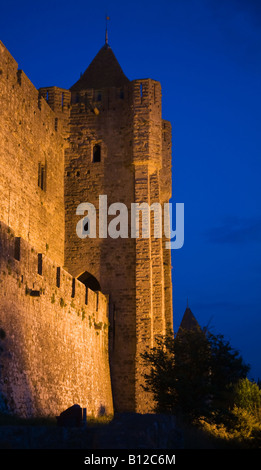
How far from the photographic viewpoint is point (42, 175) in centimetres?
2212

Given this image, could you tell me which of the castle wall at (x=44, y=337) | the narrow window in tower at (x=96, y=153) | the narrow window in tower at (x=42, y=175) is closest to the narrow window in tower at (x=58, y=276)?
the castle wall at (x=44, y=337)

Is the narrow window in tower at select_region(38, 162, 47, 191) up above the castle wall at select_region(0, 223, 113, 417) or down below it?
above

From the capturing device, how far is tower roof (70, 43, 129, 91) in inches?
1017

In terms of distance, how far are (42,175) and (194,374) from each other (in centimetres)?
1012

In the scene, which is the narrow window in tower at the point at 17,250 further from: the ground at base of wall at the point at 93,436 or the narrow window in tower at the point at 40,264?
the ground at base of wall at the point at 93,436

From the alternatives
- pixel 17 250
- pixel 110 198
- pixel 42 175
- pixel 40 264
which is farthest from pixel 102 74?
pixel 17 250

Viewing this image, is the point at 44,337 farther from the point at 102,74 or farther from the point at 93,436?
the point at 102,74

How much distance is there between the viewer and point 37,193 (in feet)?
68.6

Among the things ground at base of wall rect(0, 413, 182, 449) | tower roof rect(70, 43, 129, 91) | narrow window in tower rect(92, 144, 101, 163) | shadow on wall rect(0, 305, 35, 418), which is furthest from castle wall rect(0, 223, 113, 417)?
tower roof rect(70, 43, 129, 91)

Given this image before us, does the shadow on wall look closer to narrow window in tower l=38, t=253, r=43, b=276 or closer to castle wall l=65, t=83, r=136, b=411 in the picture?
narrow window in tower l=38, t=253, r=43, b=276

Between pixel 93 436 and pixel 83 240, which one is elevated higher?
pixel 83 240

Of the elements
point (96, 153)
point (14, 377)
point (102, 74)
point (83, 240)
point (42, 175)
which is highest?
point (102, 74)

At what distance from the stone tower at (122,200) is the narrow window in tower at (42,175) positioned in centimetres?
220

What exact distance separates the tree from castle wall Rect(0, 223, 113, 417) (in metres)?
2.47
